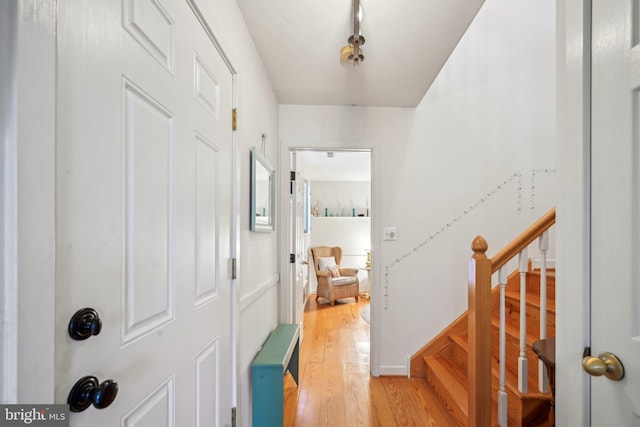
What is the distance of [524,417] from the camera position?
5.16ft

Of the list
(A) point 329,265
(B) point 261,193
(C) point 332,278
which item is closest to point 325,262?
(A) point 329,265

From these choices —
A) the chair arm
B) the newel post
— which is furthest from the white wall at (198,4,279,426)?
the chair arm

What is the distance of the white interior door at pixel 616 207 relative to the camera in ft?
2.27

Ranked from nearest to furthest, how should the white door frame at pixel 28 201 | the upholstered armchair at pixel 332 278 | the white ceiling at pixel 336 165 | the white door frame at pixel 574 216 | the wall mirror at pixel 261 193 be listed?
the white door frame at pixel 28 201
the white door frame at pixel 574 216
the wall mirror at pixel 261 193
the white ceiling at pixel 336 165
the upholstered armchair at pixel 332 278

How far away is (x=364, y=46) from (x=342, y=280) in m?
4.11

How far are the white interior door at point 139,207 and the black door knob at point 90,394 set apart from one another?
0.05 feet

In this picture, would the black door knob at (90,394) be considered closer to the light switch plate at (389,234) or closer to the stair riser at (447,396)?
the stair riser at (447,396)

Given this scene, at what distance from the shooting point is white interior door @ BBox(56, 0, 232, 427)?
1.78 ft

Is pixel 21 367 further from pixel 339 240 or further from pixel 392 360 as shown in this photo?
pixel 339 240

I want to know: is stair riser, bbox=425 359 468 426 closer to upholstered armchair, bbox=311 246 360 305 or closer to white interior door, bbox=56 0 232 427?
white interior door, bbox=56 0 232 427

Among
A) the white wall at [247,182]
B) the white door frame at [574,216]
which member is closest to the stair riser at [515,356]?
the white door frame at [574,216]

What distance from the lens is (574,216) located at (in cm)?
85

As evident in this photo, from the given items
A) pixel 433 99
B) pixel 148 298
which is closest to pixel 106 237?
pixel 148 298

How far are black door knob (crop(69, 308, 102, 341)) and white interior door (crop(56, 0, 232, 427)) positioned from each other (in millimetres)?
12
